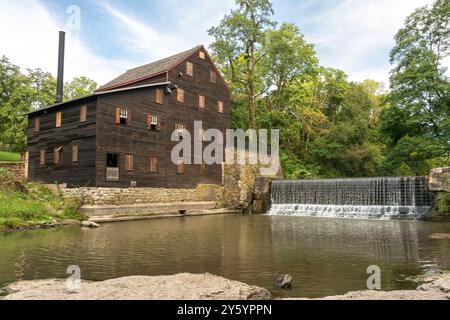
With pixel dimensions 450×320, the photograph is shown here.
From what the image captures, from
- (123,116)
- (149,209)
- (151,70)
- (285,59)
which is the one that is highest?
(285,59)

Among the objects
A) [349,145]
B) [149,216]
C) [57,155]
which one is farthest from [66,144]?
[349,145]

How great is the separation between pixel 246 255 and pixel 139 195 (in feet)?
53.8

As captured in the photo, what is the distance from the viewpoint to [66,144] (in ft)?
81.7

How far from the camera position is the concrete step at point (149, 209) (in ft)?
68.8

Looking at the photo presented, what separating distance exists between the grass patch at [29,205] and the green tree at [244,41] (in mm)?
21689

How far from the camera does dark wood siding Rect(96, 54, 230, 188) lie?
23594mm

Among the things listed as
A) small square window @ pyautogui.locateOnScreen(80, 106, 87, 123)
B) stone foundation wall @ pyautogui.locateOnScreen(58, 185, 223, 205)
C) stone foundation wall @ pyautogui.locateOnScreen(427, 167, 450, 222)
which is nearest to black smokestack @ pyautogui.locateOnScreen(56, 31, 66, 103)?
small square window @ pyautogui.locateOnScreen(80, 106, 87, 123)

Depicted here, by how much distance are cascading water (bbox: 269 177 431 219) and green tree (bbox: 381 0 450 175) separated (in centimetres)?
514

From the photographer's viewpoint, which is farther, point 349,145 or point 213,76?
point 349,145

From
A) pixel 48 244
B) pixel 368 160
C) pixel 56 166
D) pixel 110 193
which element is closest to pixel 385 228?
pixel 48 244

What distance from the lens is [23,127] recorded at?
34062 mm

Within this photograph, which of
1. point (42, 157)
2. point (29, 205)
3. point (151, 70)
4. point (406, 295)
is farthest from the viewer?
point (151, 70)

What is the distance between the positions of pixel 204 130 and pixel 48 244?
20.1m

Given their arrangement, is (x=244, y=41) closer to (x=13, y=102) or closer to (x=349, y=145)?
(x=349, y=145)
